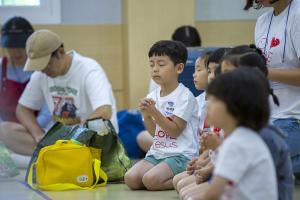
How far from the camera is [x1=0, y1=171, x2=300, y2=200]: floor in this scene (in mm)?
4227

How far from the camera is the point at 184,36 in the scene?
6.59 meters

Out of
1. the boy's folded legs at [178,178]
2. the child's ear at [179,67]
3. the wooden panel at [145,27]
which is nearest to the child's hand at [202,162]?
the boy's folded legs at [178,178]

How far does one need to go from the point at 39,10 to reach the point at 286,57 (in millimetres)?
3633

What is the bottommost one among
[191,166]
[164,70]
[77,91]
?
[191,166]

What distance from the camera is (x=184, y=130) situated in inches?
173

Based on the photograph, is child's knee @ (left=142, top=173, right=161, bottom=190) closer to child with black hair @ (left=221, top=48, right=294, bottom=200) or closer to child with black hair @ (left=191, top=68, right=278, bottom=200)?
child with black hair @ (left=221, top=48, right=294, bottom=200)

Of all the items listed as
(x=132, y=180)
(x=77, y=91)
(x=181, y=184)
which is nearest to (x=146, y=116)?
(x=132, y=180)

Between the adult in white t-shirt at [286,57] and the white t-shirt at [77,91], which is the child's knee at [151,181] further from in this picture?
the white t-shirt at [77,91]

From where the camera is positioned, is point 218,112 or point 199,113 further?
point 199,113

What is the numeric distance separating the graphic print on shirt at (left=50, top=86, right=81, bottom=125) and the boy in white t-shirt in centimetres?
105

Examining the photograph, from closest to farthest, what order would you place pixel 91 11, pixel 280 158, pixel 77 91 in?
pixel 280 158
pixel 77 91
pixel 91 11

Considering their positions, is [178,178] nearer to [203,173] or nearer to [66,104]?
[203,173]

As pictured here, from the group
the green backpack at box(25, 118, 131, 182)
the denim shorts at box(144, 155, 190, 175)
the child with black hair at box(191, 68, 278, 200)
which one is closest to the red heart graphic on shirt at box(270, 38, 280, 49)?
the denim shorts at box(144, 155, 190, 175)

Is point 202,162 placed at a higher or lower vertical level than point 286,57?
lower
